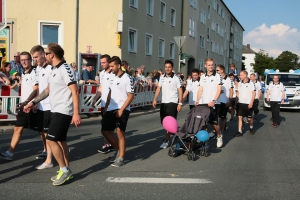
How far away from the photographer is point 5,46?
20.6m

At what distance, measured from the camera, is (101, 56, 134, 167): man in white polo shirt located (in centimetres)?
649

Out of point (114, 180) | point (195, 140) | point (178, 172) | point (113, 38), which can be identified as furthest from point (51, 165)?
point (113, 38)

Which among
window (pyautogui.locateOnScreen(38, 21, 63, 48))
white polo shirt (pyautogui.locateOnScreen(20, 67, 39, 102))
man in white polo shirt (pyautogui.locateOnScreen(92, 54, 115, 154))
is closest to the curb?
man in white polo shirt (pyautogui.locateOnScreen(92, 54, 115, 154))

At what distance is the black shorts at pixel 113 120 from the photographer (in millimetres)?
6535

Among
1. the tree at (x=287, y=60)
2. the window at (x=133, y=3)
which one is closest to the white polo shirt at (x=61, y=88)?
the window at (x=133, y=3)

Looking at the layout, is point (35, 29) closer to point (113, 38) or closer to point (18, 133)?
point (113, 38)

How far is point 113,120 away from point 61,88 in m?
1.64

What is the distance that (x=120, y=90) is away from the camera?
21.6ft

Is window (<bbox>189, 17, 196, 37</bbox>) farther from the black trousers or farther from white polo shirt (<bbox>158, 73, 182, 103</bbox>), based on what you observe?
white polo shirt (<bbox>158, 73, 182, 103</bbox>)

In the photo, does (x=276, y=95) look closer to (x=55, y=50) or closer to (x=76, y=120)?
(x=76, y=120)

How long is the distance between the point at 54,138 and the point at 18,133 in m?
1.72

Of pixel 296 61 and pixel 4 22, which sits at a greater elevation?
pixel 296 61

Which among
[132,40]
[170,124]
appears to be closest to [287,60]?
[132,40]

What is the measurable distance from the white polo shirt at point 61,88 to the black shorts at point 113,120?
1381 mm
